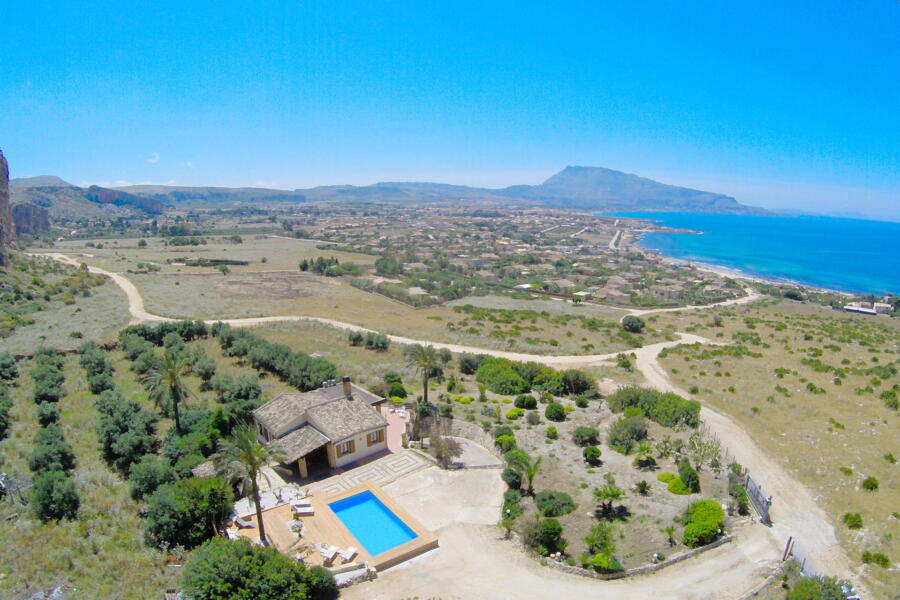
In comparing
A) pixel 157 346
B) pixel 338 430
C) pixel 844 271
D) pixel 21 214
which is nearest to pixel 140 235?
pixel 21 214

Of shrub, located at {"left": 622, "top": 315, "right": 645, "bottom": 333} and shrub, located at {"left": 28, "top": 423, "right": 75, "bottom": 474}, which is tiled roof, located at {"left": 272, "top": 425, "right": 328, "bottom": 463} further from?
shrub, located at {"left": 622, "top": 315, "right": 645, "bottom": 333}

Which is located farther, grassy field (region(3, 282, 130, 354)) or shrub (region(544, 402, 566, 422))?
grassy field (region(3, 282, 130, 354))

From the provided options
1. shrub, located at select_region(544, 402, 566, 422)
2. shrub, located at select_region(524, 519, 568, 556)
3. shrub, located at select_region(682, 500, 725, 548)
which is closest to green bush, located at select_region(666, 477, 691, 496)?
shrub, located at select_region(682, 500, 725, 548)

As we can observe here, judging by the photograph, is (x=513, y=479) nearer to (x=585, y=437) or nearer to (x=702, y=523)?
(x=585, y=437)

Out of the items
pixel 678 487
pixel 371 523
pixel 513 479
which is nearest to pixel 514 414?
pixel 513 479

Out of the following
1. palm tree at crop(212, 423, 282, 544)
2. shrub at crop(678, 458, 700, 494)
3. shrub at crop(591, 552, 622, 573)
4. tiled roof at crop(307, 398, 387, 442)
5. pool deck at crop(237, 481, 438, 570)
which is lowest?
pool deck at crop(237, 481, 438, 570)

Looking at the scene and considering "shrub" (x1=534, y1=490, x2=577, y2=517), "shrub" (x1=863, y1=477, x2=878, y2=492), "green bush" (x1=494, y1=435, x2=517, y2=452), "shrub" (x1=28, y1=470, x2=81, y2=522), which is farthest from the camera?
"green bush" (x1=494, y1=435, x2=517, y2=452)

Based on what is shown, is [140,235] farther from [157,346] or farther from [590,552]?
[590,552]

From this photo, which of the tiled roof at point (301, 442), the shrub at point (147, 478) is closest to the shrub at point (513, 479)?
the tiled roof at point (301, 442)
